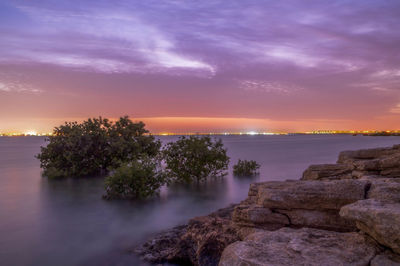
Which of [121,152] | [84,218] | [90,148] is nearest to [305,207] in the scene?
[84,218]

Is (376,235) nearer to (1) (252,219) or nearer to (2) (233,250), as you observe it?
(2) (233,250)

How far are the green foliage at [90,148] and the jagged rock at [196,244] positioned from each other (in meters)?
14.1

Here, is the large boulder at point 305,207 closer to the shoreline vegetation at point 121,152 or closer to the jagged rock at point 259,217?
the jagged rock at point 259,217

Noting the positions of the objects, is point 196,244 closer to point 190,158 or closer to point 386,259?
point 386,259

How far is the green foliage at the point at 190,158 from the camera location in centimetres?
2050

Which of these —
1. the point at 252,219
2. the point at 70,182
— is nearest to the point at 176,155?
the point at 70,182

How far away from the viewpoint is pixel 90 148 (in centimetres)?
2280

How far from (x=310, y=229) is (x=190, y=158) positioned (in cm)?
1567

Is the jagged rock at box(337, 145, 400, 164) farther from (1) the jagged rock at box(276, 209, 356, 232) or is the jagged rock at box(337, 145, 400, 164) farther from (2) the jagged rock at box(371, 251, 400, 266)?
(2) the jagged rock at box(371, 251, 400, 266)

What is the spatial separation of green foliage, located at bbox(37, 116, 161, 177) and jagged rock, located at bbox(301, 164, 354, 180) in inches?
598

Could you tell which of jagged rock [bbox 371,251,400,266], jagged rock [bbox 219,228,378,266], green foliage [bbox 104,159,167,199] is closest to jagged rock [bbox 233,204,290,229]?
jagged rock [bbox 219,228,378,266]

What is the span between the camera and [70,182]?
2108 centimetres

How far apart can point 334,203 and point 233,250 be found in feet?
7.83

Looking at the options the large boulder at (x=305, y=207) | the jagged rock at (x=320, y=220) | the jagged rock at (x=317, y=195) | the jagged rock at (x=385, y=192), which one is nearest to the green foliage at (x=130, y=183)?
the large boulder at (x=305, y=207)
